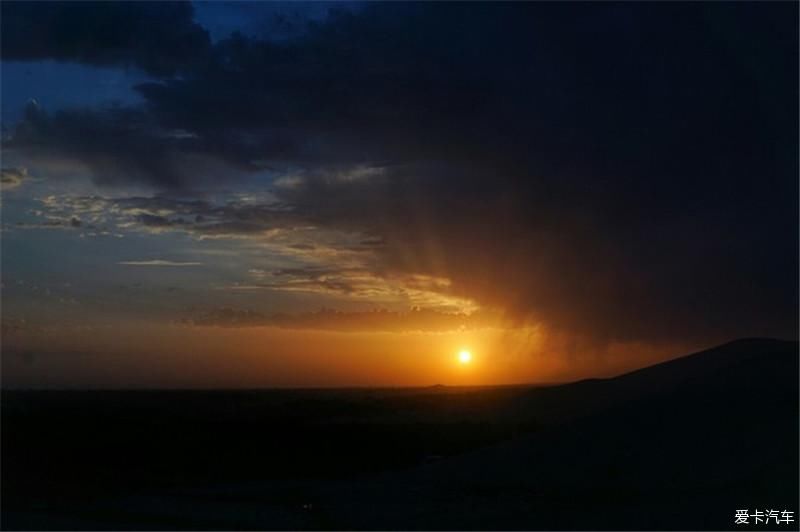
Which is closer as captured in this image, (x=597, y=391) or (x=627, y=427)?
(x=627, y=427)

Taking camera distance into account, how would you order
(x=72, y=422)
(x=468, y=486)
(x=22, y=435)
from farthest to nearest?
(x=72, y=422)
(x=22, y=435)
(x=468, y=486)

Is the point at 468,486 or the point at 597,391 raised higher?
the point at 597,391

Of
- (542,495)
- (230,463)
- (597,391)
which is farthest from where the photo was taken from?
(597,391)

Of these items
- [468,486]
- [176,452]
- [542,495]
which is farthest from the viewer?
[176,452]

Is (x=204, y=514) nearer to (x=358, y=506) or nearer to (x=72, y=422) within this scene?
(x=358, y=506)

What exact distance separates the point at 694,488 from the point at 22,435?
129ft

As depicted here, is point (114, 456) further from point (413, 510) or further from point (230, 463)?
point (413, 510)

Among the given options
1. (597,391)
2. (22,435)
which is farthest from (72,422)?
(597,391)

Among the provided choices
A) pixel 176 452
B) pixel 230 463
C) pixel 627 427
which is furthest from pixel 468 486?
pixel 176 452

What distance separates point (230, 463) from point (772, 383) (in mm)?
22675

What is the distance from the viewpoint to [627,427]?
109ft

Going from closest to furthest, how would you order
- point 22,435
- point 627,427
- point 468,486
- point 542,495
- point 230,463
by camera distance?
point 542,495 < point 468,486 < point 627,427 < point 230,463 < point 22,435

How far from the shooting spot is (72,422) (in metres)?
69.7

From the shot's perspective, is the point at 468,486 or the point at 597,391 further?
the point at 597,391
